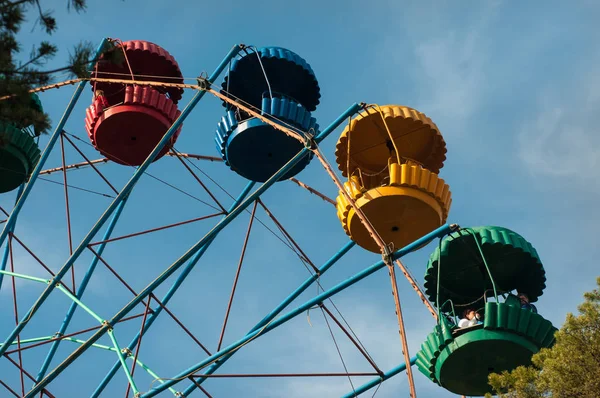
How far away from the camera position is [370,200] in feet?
50.0

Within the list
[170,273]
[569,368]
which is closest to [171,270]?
[170,273]

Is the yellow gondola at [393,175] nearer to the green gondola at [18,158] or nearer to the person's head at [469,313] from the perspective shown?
the person's head at [469,313]

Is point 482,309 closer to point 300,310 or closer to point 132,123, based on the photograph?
point 300,310

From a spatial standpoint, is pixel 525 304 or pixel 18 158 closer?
pixel 525 304

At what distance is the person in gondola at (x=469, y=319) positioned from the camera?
14859mm

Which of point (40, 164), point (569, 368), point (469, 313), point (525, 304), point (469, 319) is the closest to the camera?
point (569, 368)

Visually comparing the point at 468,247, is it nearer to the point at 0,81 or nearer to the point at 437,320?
the point at 437,320

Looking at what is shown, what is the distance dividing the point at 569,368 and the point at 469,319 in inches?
129

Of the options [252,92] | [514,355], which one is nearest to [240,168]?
[252,92]

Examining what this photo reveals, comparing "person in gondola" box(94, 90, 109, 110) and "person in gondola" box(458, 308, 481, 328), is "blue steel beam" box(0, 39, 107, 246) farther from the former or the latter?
"person in gondola" box(458, 308, 481, 328)

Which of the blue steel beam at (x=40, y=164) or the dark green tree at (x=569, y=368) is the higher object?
the blue steel beam at (x=40, y=164)

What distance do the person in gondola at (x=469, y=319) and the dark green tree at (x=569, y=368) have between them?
6.68 ft

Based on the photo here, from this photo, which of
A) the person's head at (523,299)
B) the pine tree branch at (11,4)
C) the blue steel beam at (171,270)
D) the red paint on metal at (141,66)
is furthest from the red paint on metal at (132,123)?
the pine tree branch at (11,4)

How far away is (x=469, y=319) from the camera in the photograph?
15.3 meters
